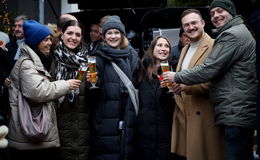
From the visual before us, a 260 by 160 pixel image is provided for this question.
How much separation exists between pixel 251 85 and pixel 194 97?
72 centimetres

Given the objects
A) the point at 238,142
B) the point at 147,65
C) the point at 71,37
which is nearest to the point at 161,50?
the point at 147,65

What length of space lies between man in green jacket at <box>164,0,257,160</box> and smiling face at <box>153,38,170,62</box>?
2.66 ft

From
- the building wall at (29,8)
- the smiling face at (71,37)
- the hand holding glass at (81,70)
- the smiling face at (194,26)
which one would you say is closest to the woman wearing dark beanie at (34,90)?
the hand holding glass at (81,70)

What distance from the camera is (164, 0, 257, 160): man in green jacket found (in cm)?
402

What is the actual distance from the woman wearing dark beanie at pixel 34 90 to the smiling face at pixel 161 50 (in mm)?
1107

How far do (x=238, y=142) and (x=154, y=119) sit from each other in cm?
108

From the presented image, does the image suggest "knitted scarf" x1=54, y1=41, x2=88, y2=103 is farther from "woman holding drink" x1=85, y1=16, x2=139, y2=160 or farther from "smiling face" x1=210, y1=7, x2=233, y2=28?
"smiling face" x1=210, y1=7, x2=233, y2=28

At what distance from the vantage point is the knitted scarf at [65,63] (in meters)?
4.60

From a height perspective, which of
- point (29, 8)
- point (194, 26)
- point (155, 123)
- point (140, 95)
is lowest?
point (155, 123)

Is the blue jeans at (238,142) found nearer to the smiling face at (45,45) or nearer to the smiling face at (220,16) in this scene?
the smiling face at (220,16)

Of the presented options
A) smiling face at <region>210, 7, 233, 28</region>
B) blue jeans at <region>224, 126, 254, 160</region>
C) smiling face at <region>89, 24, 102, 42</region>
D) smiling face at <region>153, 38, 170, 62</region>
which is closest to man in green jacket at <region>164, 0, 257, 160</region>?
blue jeans at <region>224, 126, 254, 160</region>

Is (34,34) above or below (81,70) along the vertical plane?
above

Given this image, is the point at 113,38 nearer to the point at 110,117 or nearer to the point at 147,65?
the point at 147,65

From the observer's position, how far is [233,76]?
13.4ft
